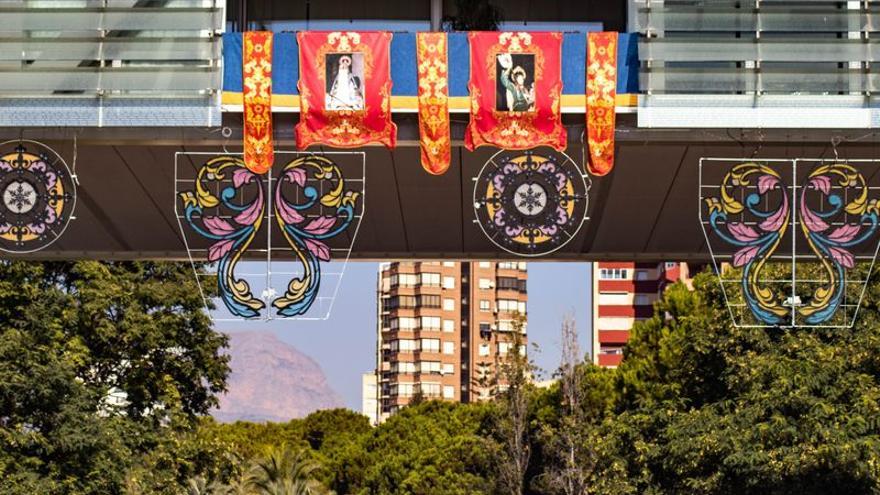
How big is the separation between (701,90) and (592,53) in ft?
5.29

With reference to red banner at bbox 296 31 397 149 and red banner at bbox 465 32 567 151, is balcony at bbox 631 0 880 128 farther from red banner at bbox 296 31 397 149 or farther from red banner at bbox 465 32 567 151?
red banner at bbox 296 31 397 149

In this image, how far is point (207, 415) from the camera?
59.4 m

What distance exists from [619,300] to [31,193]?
15232 centimetres

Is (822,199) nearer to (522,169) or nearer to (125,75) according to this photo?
(522,169)

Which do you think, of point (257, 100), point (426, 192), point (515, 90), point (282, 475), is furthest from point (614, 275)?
point (257, 100)

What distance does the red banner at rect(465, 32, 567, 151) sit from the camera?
2669cm

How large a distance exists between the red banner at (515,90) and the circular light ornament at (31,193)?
5696 millimetres

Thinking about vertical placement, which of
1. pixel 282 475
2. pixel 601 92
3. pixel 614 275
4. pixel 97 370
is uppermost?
pixel 601 92

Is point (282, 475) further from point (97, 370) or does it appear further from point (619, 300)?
point (619, 300)

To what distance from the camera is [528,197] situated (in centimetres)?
2672

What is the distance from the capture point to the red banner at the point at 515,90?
87.6ft

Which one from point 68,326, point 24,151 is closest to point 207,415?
point 68,326

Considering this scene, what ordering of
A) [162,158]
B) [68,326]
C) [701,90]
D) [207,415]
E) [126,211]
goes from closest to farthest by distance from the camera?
[701,90], [162,158], [126,211], [68,326], [207,415]

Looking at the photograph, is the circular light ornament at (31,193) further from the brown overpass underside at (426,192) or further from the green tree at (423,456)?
the green tree at (423,456)
